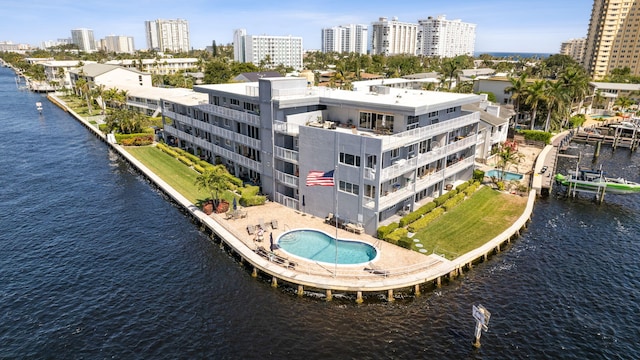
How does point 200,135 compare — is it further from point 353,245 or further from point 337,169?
point 353,245

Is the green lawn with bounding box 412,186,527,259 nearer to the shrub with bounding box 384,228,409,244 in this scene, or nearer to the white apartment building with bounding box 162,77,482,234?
→ the shrub with bounding box 384,228,409,244

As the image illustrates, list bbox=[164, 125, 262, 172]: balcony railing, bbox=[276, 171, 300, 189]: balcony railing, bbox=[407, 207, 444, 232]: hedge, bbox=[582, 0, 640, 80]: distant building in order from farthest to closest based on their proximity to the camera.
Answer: bbox=[582, 0, 640, 80]: distant building, bbox=[164, 125, 262, 172]: balcony railing, bbox=[276, 171, 300, 189]: balcony railing, bbox=[407, 207, 444, 232]: hedge

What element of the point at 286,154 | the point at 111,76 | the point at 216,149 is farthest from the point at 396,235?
the point at 111,76

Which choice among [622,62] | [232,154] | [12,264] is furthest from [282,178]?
[622,62]

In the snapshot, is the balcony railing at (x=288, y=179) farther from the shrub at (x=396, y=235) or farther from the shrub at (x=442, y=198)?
the shrub at (x=442, y=198)

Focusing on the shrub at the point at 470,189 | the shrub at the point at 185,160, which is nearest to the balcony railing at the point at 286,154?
the shrub at the point at 185,160

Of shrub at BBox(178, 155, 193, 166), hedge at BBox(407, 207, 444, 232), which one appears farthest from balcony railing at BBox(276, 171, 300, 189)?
shrub at BBox(178, 155, 193, 166)
